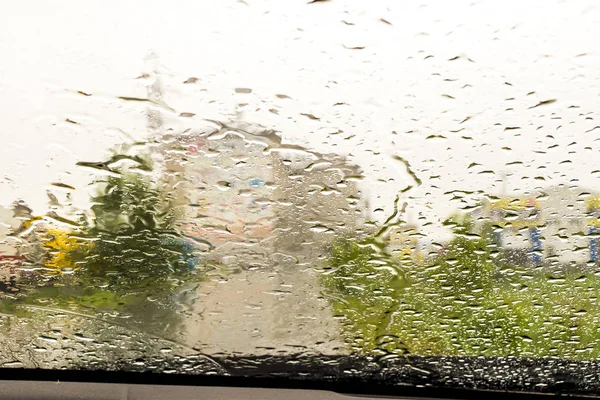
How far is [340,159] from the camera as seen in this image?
2938mm

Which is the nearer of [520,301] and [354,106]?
→ [354,106]

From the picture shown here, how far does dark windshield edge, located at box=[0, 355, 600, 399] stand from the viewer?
3.62m

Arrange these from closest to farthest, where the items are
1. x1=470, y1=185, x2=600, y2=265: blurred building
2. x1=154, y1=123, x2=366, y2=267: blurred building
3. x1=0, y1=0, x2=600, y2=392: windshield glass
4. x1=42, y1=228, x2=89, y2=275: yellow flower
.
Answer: x1=0, y1=0, x2=600, y2=392: windshield glass → x1=154, y1=123, x2=366, y2=267: blurred building → x1=470, y1=185, x2=600, y2=265: blurred building → x1=42, y1=228, x2=89, y2=275: yellow flower

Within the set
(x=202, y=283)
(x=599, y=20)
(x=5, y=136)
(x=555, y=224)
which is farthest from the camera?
(x=202, y=283)

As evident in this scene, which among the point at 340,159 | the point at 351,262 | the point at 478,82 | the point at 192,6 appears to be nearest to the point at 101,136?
the point at 192,6

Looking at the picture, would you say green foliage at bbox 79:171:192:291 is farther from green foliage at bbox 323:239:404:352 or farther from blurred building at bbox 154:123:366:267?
green foliage at bbox 323:239:404:352

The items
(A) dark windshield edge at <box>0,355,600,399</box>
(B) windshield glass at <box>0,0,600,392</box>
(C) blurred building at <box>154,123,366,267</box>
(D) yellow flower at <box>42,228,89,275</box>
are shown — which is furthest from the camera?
(A) dark windshield edge at <box>0,355,600,399</box>

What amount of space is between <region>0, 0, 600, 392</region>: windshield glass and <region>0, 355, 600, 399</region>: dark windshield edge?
0.8 inches

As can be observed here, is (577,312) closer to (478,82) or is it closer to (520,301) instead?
(520,301)

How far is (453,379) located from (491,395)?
0.25 meters

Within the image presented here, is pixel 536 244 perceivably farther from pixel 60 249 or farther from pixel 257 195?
pixel 60 249

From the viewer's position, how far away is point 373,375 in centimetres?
387

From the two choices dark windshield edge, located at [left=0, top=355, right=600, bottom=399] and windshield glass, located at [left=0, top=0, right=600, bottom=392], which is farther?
dark windshield edge, located at [left=0, top=355, right=600, bottom=399]

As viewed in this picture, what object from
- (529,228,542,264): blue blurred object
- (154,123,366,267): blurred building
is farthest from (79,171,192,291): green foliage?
(529,228,542,264): blue blurred object
